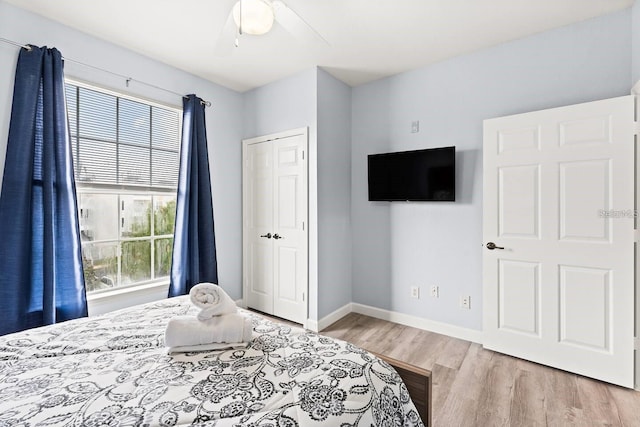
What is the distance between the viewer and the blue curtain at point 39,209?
79.7 inches

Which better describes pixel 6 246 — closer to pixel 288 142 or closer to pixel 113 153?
pixel 113 153

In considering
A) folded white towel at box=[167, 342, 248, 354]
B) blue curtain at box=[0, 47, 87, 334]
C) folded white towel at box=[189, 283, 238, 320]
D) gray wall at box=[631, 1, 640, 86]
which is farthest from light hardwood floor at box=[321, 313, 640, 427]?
blue curtain at box=[0, 47, 87, 334]

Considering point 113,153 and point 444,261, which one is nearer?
point 113,153

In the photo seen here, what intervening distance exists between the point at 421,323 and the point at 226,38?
9.76 ft

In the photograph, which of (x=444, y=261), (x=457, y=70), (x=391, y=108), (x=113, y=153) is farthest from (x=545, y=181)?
(x=113, y=153)

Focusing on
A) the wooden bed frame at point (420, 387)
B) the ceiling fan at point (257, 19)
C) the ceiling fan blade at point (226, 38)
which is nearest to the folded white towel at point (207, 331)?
the wooden bed frame at point (420, 387)

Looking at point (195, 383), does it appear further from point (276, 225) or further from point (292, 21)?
point (276, 225)

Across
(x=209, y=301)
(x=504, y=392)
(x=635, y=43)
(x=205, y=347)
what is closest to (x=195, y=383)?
(x=205, y=347)

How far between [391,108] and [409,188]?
36.3 inches

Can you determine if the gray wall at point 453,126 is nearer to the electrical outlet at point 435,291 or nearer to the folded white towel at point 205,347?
the electrical outlet at point 435,291

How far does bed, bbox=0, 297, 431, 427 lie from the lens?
2.97 feet

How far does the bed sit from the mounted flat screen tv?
189 centimetres

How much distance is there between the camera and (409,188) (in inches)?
118

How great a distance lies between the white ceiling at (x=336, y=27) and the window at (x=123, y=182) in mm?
533
